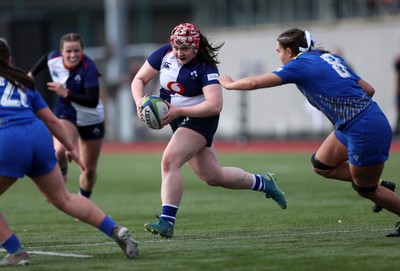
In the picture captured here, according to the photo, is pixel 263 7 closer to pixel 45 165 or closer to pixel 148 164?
pixel 148 164

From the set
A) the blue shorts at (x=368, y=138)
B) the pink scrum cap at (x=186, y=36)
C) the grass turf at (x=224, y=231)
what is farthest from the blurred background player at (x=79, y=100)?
the blue shorts at (x=368, y=138)

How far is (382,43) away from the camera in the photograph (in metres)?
28.7

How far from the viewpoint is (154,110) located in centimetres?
895

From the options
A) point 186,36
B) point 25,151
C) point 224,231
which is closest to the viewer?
point 25,151

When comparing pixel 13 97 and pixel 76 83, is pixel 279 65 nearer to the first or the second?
pixel 76 83

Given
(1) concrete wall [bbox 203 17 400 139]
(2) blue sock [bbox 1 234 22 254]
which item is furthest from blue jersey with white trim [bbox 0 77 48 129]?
(1) concrete wall [bbox 203 17 400 139]

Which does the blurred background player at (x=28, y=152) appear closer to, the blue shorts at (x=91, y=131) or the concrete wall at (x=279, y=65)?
the blue shorts at (x=91, y=131)

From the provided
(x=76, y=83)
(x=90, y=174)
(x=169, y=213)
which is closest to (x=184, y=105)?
(x=169, y=213)

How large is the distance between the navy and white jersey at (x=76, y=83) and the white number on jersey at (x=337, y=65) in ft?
12.9

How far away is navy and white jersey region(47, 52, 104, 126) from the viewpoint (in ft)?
39.2

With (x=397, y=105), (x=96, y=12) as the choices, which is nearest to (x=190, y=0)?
(x=96, y=12)

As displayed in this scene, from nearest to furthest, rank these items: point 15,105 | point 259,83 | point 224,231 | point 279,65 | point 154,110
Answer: point 15,105 → point 259,83 → point 154,110 → point 224,231 → point 279,65

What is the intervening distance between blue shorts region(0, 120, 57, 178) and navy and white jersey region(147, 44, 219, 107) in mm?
2133

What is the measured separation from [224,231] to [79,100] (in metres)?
2.79
